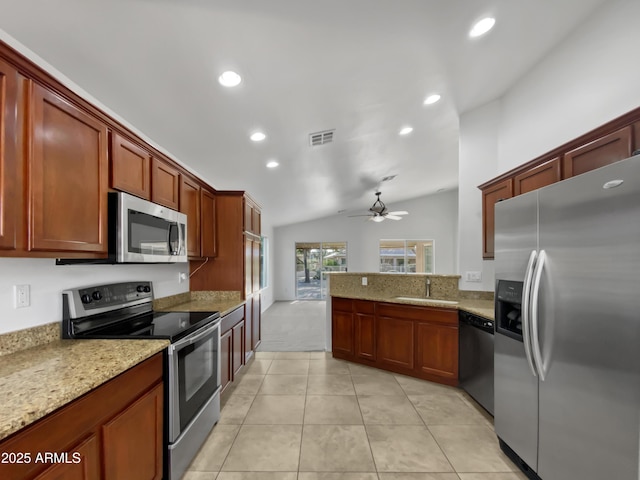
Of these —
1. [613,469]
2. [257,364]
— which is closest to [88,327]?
[257,364]

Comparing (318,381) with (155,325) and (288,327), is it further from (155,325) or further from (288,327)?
(288,327)

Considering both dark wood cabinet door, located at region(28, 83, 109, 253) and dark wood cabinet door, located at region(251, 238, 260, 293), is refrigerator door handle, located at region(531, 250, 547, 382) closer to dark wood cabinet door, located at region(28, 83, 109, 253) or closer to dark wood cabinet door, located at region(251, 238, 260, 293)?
dark wood cabinet door, located at region(28, 83, 109, 253)

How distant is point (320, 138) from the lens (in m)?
3.07

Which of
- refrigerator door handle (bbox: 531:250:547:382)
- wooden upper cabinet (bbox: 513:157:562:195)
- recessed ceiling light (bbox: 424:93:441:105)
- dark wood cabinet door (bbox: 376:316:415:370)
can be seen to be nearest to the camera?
refrigerator door handle (bbox: 531:250:547:382)

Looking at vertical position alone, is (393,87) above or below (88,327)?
above

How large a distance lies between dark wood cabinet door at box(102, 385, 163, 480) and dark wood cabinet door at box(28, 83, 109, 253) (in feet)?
2.83

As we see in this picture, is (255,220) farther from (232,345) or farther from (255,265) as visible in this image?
Answer: (232,345)

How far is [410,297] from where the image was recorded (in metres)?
3.43

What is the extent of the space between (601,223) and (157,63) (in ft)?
8.26

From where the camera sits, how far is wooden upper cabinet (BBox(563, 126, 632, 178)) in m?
1.57

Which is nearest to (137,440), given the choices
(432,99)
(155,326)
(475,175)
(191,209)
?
(155,326)

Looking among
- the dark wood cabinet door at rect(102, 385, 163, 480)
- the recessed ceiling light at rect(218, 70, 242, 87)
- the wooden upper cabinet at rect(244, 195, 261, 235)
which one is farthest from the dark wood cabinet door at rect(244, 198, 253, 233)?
the dark wood cabinet door at rect(102, 385, 163, 480)

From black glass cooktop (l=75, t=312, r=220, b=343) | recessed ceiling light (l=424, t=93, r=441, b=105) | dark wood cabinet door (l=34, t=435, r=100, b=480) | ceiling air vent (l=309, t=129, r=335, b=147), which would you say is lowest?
dark wood cabinet door (l=34, t=435, r=100, b=480)

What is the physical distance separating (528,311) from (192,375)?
7.21 feet
